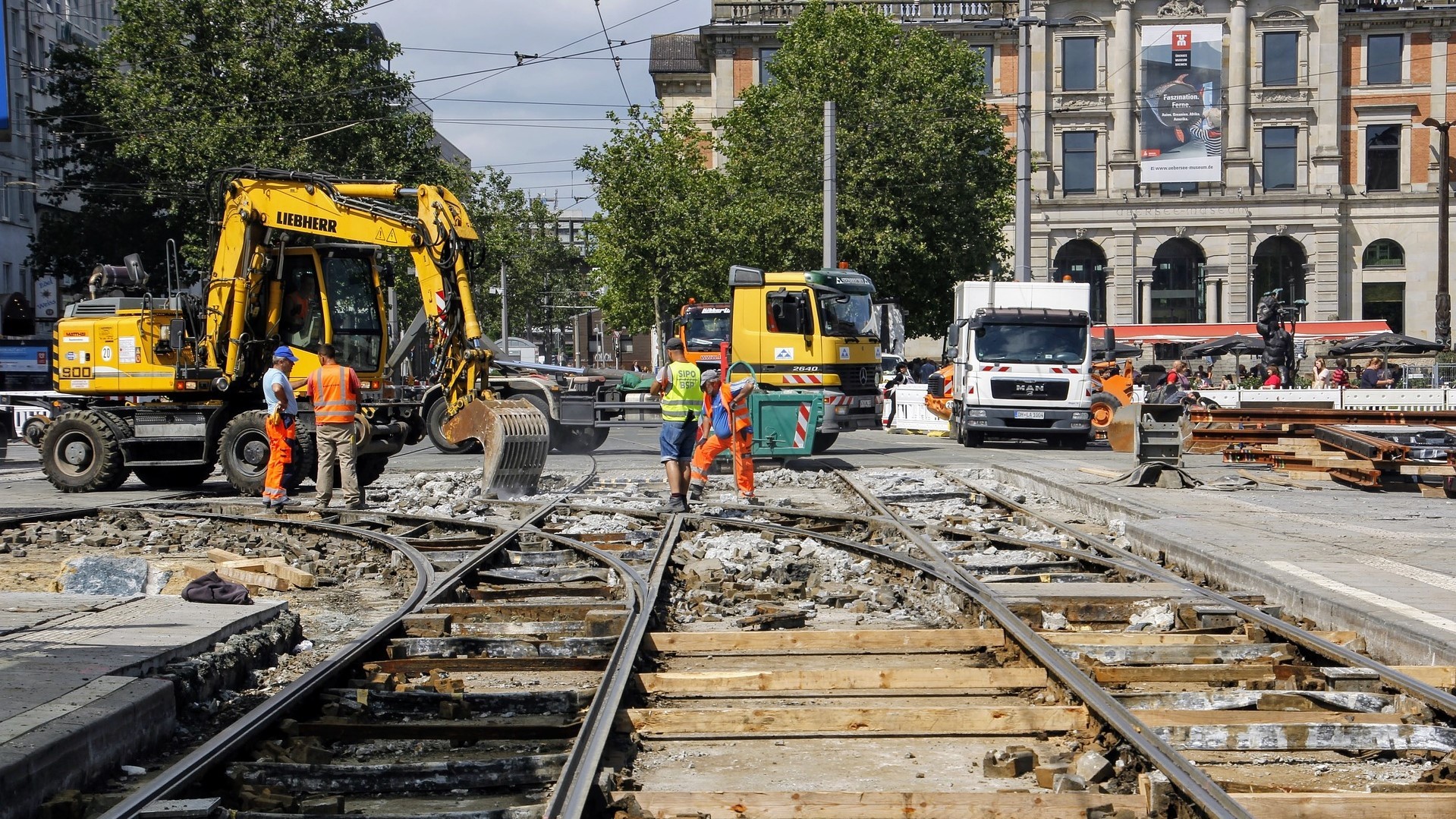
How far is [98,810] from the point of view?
16.9 ft

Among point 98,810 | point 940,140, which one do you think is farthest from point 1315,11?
point 98,810

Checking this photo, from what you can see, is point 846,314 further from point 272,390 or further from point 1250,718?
point 1250,718

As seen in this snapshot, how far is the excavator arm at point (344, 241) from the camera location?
18781mm

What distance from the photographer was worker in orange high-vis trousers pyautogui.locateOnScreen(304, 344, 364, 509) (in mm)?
15695

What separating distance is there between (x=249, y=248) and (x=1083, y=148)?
53.7 metres

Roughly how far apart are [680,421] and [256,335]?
23.0 feet

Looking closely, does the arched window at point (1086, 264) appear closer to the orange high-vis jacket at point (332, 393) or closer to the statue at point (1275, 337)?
the statue at point (1275, 337)

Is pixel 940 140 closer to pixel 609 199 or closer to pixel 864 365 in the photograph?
pixel 609 199

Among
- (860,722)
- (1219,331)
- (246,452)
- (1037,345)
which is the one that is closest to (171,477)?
(246,452)

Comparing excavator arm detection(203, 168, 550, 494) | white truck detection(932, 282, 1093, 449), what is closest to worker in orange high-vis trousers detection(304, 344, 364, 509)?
excavator arm detection(203, 168, 550, 494)

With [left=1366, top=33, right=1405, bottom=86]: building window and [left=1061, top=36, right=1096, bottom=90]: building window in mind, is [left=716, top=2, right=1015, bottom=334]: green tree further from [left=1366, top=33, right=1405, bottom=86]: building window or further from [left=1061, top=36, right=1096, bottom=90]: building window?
[left=1366, top=33, right=1405, bottom=86]: building window

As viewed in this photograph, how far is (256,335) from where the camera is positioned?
778 inches

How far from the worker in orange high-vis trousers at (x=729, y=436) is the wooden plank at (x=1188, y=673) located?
920cm

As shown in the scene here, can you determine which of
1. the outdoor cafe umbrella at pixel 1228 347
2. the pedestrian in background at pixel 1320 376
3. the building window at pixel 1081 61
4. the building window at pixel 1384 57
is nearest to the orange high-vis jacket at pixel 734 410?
the pedestrian in background at pixel 1320 376
